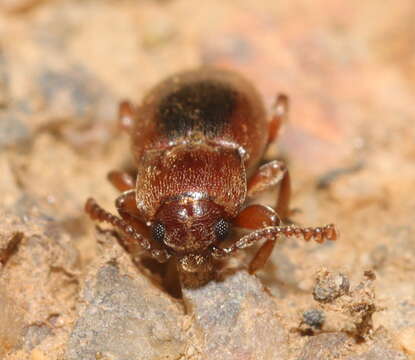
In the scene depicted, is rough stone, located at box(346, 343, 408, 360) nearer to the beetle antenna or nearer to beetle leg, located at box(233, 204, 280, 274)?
the beetle antenna

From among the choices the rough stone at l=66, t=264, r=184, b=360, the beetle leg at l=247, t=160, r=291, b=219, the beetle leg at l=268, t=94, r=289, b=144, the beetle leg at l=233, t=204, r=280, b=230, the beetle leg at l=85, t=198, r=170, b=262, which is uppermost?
the beetle leg at l=268, t=94, r=289, b=144

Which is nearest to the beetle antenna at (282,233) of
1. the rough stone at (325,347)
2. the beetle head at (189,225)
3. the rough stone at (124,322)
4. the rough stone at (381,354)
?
the beetle head at (189,225)

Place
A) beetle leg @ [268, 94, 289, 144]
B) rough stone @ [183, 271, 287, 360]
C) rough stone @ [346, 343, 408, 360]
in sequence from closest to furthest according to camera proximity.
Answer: rough stone @ [346, 343, 408, 360] → rough stone @ [183, 271, 287, 360] → beetle leg @ [268, 94, 289, 144]

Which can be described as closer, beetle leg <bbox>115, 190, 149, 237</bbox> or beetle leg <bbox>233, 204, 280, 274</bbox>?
beetle leg <bbox>233, 204, 280, 274</bbox>

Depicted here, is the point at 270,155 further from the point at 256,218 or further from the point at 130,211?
the point at 130,211

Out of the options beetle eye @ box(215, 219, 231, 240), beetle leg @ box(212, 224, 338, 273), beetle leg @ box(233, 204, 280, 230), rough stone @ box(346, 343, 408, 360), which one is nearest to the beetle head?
beetle eye @ box(215, 219, 231, 240)

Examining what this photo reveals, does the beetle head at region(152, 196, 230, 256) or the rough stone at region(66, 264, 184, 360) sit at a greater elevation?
the beetle head at region(152, 196, 230, 256)

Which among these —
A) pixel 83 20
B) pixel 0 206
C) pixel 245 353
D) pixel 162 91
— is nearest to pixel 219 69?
pixel 162 91

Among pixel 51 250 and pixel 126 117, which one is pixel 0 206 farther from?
pixel 126 117
